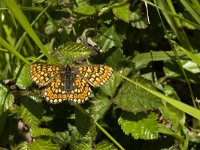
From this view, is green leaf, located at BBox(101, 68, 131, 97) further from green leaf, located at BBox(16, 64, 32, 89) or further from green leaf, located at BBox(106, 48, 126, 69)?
green leaf, located at BBox(16, 64, 32, 89)

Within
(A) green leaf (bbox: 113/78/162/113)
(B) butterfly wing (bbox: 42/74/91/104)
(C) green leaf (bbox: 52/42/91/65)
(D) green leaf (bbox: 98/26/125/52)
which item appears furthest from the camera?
(D) green leaf (bbox: 98/26/125/52)

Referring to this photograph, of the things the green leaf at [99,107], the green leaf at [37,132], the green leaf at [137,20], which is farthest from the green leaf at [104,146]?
the green leaf at [137,20]

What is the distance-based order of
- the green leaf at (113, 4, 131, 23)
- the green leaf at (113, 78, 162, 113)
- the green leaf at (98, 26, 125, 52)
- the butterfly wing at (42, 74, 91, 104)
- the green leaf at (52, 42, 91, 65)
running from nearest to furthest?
the butterfly wing at (42, 74, 91, 104)
the green leaf at (113, 78, 162, 113)
the green leaf at (52, 42, 91, 65)
the green leaf at (113, 4, 131, 23)
the green leaf at (98, 26, 125, 52)

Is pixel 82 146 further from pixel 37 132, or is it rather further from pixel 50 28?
pixel 50 28

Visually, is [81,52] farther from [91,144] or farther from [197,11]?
[197,11]

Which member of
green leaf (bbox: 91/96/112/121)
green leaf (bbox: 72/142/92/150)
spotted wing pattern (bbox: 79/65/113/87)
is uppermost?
spotted wing pattern (bbox: 79/65/113/87)

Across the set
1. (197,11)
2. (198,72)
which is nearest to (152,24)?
(198,72)

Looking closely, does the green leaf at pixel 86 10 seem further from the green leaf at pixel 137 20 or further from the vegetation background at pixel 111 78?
the green leaf at pixel 137 20

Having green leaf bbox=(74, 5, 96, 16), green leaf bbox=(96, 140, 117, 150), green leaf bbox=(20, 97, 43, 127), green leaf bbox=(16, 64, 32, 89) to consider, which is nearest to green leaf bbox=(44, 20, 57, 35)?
green leaf bbox=(74, 5, 96, 16)
